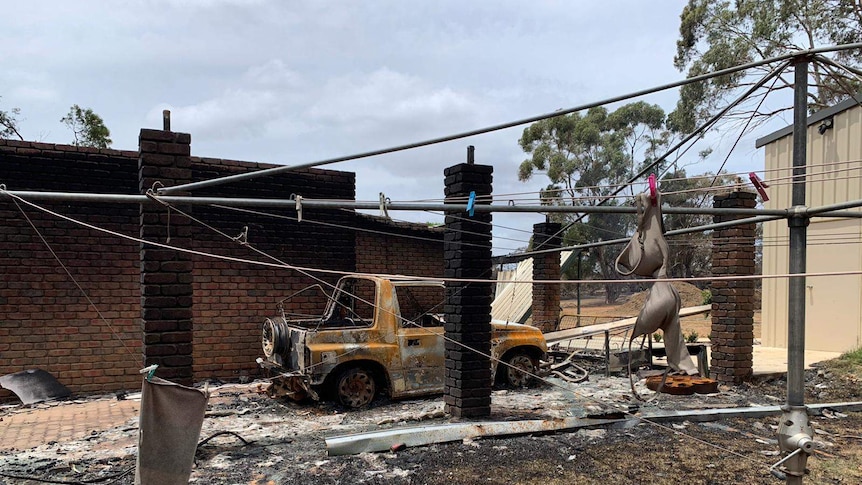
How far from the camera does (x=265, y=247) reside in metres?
10.1

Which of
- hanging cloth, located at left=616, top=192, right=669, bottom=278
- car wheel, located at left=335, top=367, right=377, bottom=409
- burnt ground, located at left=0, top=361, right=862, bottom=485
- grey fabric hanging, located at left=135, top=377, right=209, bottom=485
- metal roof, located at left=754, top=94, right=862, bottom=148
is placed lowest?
burnt ground, located at left=0, top=361, right=862, bottom=485

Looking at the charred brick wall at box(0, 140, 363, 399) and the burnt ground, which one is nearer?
the burnt ground

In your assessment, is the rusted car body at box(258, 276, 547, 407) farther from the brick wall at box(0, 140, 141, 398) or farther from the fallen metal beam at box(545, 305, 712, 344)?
the brick wall at box(0, 140, 141, 398)

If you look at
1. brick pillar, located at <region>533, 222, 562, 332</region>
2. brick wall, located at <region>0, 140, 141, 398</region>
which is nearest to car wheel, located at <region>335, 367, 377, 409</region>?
brick wall, located at <region>0, 140, 141, 398</region>

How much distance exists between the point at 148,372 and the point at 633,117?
108ft

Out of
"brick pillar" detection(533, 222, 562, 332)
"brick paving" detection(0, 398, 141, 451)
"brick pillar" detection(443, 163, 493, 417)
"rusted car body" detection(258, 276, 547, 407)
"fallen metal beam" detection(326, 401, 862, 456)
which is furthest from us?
"brick pillar" detection(533, 222, 562, 332)

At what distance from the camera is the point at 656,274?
4.22m

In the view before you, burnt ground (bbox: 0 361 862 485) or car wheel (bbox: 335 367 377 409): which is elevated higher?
car wheel (bbox: 335 367 377 409)

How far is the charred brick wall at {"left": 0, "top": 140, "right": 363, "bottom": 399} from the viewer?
843 centimetres

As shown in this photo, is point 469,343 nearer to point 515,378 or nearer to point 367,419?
point 367,419

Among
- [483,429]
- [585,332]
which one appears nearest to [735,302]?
[585,332]

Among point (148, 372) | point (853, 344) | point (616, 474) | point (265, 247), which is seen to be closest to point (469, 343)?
point (616, 474)

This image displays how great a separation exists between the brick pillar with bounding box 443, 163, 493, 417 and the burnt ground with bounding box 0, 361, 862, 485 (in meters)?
0.37

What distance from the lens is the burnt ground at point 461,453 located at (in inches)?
203
